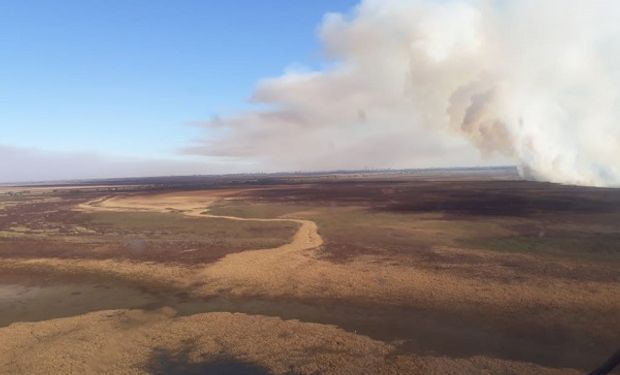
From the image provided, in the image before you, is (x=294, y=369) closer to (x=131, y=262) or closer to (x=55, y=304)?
(x=55, y=304)

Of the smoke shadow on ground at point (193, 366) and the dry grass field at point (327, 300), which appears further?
the dry grass field at point (327, 300)

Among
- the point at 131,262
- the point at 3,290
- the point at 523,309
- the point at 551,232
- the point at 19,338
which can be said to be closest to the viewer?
the point at 19,338

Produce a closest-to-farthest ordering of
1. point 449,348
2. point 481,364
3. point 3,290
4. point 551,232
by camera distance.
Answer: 1. point 481,364
2. point 449,348
3. point 3,290
4. point 551,232

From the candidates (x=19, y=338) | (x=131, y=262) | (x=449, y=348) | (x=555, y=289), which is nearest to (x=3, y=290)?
(x=131, y=262)

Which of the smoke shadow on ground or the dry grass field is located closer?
the smoke shadow on ground

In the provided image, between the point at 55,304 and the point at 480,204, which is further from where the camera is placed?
the point at 480,204
